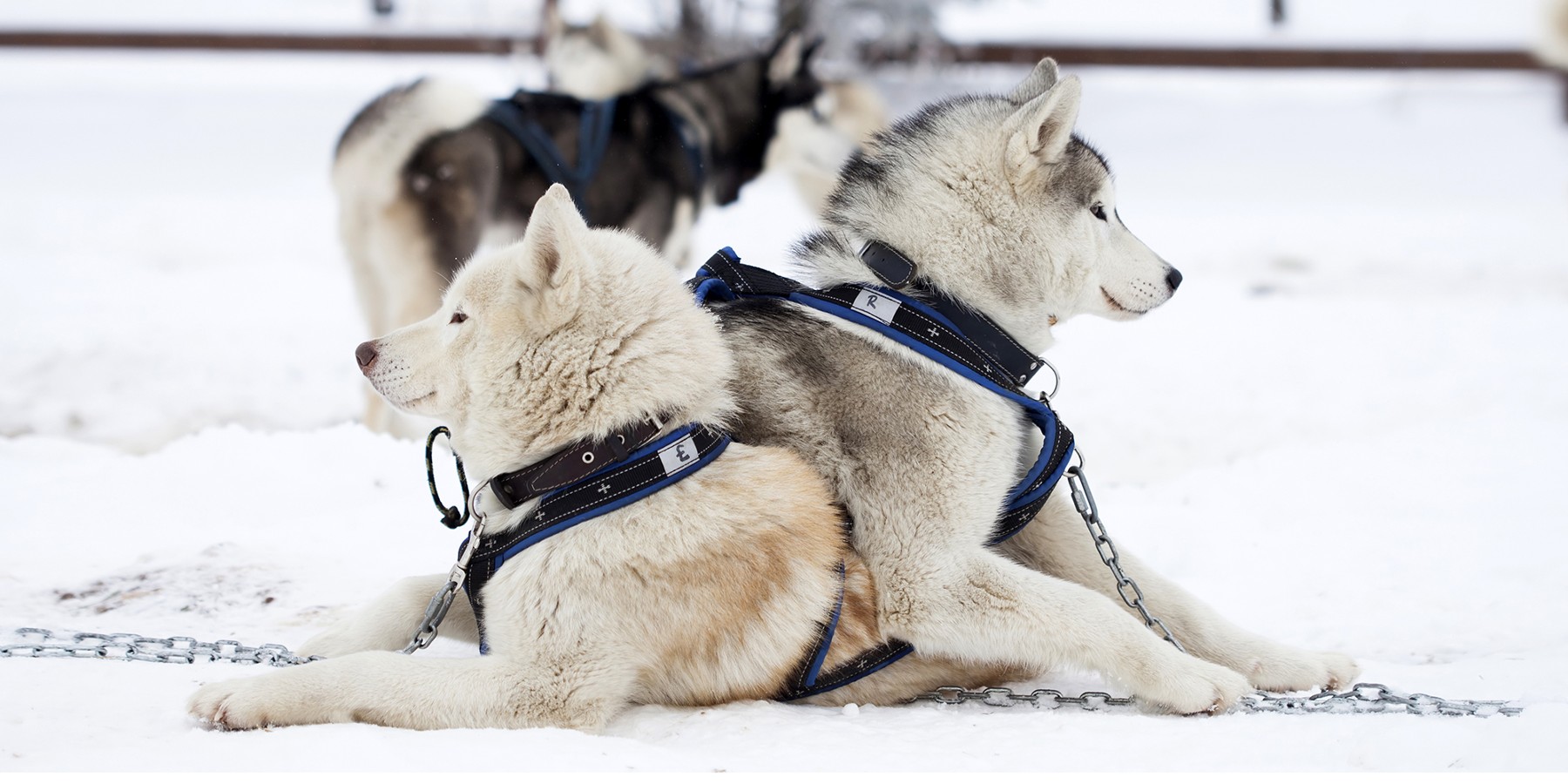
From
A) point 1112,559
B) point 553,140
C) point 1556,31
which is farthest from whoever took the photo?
point 1556,31

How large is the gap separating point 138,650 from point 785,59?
5585mm

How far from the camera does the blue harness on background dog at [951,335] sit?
113 inches

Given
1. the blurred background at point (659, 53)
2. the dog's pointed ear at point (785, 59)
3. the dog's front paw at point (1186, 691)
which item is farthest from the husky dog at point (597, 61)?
the dog's front paw at point (1186, 691)

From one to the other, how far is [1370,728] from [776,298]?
1632 millimetres

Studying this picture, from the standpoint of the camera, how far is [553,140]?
20.7 ft

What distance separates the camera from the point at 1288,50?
14445 millimetres

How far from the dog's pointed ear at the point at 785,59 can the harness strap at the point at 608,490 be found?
5299 mm

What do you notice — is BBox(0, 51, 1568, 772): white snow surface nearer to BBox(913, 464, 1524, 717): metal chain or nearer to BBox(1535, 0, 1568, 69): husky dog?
BBox(913, 464, 1524, 717): metal chain

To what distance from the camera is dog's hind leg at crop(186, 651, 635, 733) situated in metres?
2.30

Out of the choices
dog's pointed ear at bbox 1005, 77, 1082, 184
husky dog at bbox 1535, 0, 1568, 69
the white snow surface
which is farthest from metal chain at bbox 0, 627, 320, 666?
husky dog at bbox 1535, 0, 1568, 69

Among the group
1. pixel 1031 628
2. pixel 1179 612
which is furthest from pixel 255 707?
pixel 1179 612

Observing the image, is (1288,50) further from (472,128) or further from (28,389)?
(28,389)

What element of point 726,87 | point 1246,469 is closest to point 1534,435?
point 1246,469

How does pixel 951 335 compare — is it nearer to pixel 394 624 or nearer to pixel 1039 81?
pixel 1039 81
